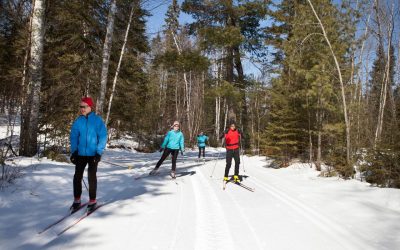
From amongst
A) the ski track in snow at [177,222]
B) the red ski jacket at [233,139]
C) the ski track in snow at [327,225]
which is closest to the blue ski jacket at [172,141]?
the red ski jacket at [233,139]

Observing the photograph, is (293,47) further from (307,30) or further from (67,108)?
(67,108)

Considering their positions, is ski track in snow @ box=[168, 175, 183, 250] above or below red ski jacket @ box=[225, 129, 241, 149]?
below

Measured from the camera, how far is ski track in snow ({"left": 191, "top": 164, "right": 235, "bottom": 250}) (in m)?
4.58

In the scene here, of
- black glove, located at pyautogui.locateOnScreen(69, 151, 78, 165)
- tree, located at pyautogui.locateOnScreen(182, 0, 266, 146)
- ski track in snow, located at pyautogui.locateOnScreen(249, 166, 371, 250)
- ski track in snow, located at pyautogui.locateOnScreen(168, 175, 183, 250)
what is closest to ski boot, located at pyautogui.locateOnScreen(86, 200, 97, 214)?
black glove, located at pyautogui.locateOnScreen(69, 151, 78, 165)

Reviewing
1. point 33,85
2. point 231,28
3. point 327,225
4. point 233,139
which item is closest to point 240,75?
point 231,28

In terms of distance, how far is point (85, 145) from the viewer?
19.0 feet

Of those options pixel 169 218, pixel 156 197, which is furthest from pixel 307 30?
pixel 169 218

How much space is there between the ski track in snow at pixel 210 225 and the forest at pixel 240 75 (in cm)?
450

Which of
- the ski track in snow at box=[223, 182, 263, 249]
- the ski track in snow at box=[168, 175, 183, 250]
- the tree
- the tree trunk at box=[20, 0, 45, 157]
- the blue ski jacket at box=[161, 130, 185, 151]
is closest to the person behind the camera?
the ski track in snow at box=[168, 175, 183, 250]

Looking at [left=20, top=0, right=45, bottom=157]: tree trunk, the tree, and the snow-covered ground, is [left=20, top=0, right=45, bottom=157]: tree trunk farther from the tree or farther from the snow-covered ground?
the tree

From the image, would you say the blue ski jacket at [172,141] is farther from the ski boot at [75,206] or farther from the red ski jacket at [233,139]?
the ski boot at [75,206]

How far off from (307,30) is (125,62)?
12695 millimetres

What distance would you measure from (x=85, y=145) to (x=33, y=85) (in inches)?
222

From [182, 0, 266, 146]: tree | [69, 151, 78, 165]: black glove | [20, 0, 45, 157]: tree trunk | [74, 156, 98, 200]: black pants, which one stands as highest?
[182, 0, 266, 146]: tree
